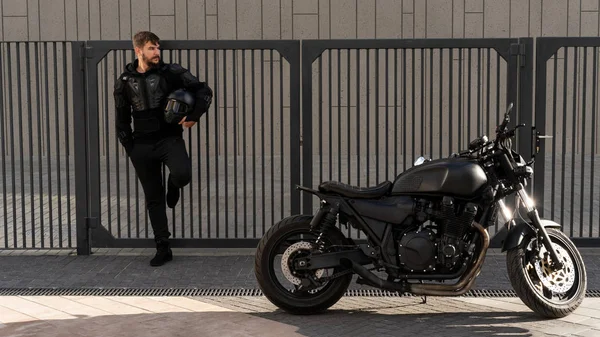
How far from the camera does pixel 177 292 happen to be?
6.96 meters

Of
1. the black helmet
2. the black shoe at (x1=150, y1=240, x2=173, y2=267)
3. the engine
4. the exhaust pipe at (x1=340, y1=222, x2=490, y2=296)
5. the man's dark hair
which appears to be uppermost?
the man's dark hair

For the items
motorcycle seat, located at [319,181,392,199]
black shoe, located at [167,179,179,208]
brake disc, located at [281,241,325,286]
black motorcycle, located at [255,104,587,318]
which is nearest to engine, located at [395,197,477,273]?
black motorcycle, located at [255,104,587,318]

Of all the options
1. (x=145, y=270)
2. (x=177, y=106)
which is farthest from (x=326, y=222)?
(x=145, y=270)

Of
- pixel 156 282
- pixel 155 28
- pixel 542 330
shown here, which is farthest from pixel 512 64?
pixel 155 28

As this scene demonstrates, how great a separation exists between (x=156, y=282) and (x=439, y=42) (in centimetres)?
300

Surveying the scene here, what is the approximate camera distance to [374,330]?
5.91m

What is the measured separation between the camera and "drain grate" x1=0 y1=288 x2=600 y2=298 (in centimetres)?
684

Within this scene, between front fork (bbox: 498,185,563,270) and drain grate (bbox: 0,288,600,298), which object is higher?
front fork (bbox: 498,185,563,270)

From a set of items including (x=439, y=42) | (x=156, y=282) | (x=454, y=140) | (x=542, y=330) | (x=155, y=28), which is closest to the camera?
(x=542, y=330)

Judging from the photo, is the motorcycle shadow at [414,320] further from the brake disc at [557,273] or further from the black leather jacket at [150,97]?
the black leather jacket at [150,97]

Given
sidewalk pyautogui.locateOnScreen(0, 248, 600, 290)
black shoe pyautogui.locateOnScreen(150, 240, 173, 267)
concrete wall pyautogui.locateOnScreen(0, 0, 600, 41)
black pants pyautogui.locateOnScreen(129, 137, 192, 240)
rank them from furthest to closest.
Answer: concrete wall pyautogui.locateOnScreen(0, 0, 600, 41) < black shoe pyautogui.locateOnScreen(150, 240, 173, 267) < black pants pyautogui.locateOnScreen(129, 137, 192, 240) < sidewalk pyautogui.locateOnScreen(0, 248, 600, 290)

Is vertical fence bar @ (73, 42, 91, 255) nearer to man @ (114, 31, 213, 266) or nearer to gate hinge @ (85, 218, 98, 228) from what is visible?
gate hinge @ (85, 218, 98, 228)

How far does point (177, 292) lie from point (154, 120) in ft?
4.91

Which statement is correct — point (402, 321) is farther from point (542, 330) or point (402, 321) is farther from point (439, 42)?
point (439, 42)
